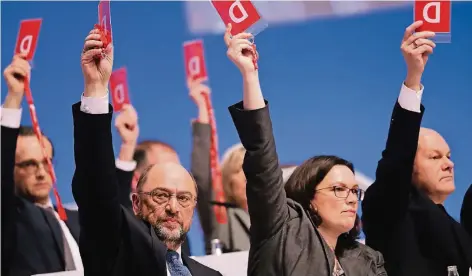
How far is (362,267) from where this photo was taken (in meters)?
3.12

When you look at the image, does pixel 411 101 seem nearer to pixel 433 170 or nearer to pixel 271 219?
→ pixel 433 170

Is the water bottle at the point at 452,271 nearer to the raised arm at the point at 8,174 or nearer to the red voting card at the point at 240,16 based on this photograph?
the red voting card at the point at 240,16

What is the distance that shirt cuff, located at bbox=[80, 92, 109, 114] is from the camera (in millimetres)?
2848

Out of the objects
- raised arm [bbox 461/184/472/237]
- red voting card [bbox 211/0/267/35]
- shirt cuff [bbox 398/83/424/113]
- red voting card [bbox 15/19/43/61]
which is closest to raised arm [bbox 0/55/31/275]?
red voting card [bbox 15/19/43/61]

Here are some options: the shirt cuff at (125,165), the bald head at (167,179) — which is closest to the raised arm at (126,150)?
the shirt cuff at (125,165)

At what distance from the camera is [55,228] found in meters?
4.39

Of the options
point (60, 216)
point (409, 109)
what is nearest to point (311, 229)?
point (409, 109)

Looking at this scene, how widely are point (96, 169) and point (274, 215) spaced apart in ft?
Answer: 1.84

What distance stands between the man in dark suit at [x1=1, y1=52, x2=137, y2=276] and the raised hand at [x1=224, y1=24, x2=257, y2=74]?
1.11 metres

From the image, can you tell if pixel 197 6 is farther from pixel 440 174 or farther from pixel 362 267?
pixel 362 267

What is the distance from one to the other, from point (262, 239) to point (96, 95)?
0.68m

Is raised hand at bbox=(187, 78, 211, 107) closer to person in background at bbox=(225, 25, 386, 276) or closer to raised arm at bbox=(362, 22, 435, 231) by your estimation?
raised arm at bbox=(362, 22, 435, 231)

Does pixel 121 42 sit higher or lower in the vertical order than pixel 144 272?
higher

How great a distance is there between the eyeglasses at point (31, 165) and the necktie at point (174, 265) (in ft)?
5.10
